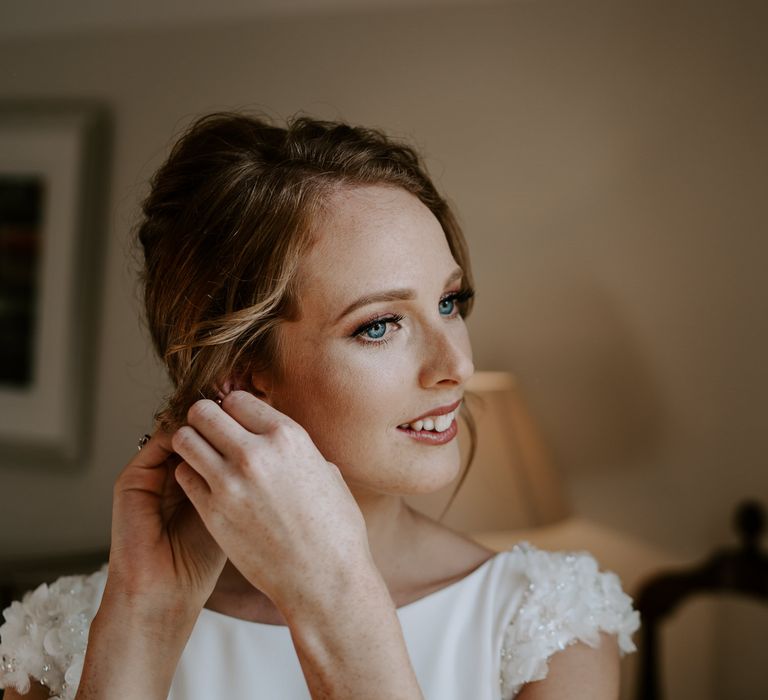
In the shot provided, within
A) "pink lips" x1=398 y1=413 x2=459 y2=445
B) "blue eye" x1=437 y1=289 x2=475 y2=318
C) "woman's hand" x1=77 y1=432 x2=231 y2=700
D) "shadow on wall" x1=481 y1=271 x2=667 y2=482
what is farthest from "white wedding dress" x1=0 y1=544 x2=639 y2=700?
"shadow on wall" x1=481 y1=271 x2=667 y2=482

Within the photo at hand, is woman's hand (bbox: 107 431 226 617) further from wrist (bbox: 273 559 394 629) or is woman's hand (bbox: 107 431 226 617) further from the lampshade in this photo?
the lampshade

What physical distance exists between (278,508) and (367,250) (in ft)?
1.07

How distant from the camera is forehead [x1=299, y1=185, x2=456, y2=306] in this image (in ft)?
3.11

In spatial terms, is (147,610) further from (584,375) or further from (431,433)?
(584,375)

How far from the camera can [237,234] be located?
98cm

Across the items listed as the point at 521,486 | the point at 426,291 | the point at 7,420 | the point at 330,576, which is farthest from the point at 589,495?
the point at 7,420

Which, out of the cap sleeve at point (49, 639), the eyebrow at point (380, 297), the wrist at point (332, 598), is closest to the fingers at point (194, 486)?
the wrist at point (332, 598)

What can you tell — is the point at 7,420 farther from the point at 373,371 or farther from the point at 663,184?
the point at 663,184

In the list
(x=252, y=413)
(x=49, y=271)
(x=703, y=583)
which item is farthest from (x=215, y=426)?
(x=703, y=583)

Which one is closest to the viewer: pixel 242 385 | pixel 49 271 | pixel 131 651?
pixel 131 651

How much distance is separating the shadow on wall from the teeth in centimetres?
55

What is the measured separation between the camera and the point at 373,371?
3.10ft

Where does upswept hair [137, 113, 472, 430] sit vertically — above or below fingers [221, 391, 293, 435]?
above

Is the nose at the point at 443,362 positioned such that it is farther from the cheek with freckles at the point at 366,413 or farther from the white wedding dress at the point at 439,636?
the white wedding dress at the point at 439,636
